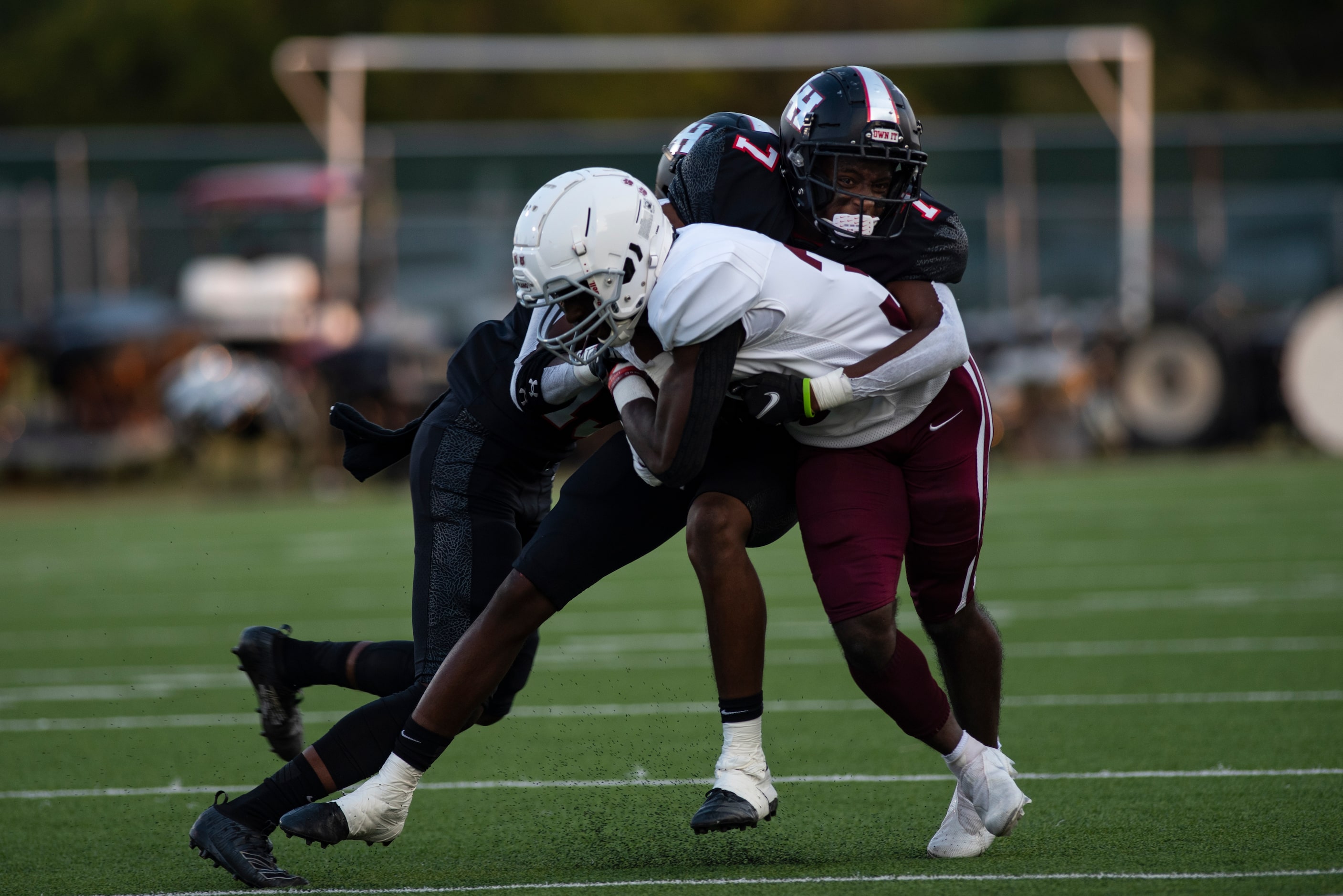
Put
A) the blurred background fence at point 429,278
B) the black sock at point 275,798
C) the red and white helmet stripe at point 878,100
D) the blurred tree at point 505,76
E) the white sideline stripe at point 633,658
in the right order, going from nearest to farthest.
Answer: the black sock at point 275,798, the red and white helmet stripe at point 878,100, the white sideline stripe at point 633,658, the blurred background fence at point 429,278, the blurred tree at point 505,76

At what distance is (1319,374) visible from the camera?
50.4 ft

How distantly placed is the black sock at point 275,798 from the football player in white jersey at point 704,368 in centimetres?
16

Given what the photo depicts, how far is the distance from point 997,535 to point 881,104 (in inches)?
281

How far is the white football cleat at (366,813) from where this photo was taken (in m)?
3.72

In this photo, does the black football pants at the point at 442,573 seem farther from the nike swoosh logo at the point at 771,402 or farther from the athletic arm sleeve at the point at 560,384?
the nike swoosh logo at the point at 771,402

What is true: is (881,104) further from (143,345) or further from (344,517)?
(143,345)

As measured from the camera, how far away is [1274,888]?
343 centimetres

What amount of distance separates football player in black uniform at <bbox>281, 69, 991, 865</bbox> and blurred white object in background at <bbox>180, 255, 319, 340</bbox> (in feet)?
40.3

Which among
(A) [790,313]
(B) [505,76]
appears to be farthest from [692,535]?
(B) [505,76]

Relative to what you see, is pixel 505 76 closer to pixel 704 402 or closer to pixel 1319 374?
pixel 1319 374

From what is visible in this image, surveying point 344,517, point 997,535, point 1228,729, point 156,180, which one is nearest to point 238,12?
point 156,180

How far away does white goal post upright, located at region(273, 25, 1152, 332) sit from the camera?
17875mm

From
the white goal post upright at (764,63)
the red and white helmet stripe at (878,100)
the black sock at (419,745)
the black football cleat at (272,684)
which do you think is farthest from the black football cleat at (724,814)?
the white goal post upright at (764,63)

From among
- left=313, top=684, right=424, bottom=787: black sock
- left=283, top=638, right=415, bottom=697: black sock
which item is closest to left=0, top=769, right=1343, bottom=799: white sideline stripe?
left=283, top=638, right=415, bottom=697: black sock
